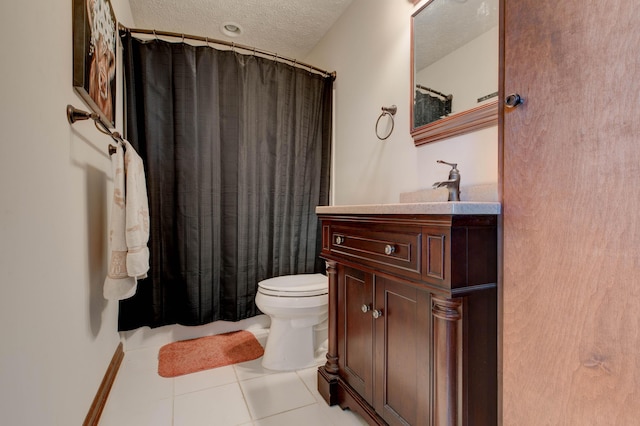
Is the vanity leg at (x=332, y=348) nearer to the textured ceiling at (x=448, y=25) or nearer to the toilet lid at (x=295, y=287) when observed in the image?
the toilet lid at (x=295, y=287)

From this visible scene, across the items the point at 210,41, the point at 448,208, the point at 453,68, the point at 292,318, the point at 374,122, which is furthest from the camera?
the point at 210,41

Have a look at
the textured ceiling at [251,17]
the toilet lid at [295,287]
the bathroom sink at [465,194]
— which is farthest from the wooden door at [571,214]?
the textured ceiling at [251,17]

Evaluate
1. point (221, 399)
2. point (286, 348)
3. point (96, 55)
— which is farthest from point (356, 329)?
point (96, 55)

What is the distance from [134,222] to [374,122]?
4.55 ft

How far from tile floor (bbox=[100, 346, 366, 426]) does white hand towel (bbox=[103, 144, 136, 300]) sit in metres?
0.53

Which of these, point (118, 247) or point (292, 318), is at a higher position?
point (118, 247)

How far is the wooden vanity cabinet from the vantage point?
0.83 meters

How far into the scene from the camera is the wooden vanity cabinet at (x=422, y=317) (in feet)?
2.72

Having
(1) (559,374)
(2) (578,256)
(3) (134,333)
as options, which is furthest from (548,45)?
(3) (134,333)

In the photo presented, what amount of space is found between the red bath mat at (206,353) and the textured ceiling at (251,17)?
88.7 inches

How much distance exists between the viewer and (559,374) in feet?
2.10

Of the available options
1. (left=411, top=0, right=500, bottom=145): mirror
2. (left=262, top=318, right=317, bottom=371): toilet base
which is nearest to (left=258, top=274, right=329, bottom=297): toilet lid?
(left=262, top=318, right=317, bottom=371): toilet base

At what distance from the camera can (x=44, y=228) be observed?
2.82ft

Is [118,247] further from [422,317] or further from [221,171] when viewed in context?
[422,317]
